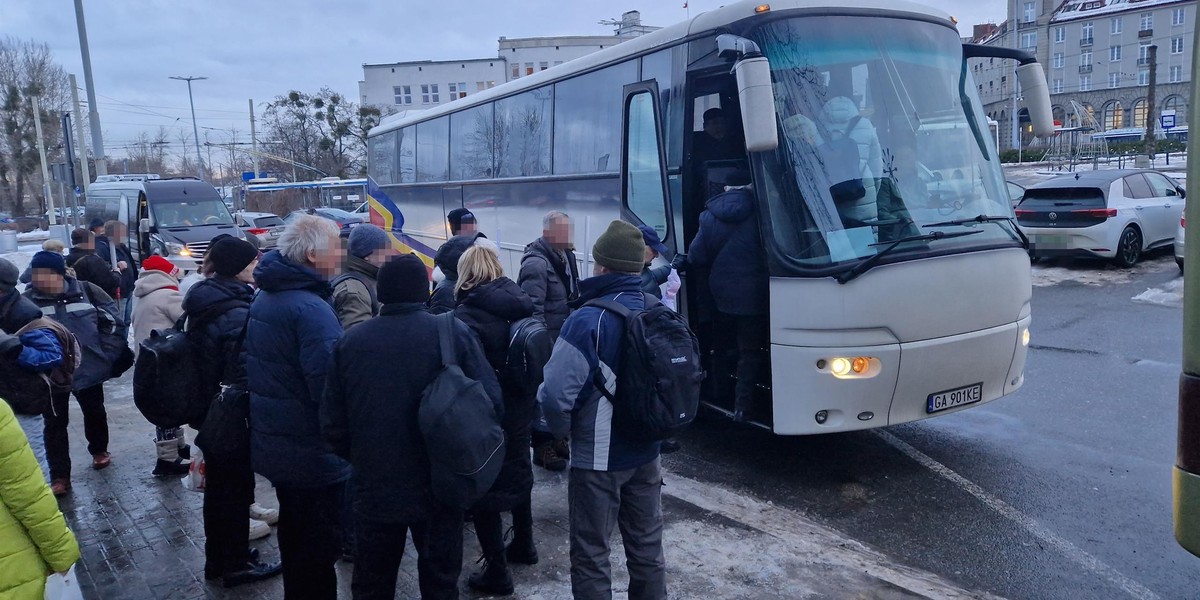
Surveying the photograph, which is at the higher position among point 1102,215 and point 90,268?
point 90,268

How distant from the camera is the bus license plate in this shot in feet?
19.2

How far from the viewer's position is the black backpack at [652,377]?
3.57 m

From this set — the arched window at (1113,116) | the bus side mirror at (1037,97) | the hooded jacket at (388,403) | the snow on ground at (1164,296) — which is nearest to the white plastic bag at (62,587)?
the hooded jacket at (388,403)

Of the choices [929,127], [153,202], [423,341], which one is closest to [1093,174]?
[929,127]

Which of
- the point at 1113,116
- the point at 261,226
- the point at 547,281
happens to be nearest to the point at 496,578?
the point at 547,281

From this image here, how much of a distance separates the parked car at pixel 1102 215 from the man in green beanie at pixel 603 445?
12952 mm

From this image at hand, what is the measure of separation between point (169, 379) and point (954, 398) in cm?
501

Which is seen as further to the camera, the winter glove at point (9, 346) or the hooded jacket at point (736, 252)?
the hooded jacket at point (736, 252)

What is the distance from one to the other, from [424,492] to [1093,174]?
15.6 m

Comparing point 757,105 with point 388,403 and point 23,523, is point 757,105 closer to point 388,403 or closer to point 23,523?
point 388,403

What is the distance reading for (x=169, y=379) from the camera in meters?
4.39

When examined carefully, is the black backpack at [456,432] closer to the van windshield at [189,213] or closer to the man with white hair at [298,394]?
the man with white hair at [298,394]

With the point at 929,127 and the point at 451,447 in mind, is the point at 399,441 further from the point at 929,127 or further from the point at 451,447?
the point at 929,127

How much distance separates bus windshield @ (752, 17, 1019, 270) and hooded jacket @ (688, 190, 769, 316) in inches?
7.7
